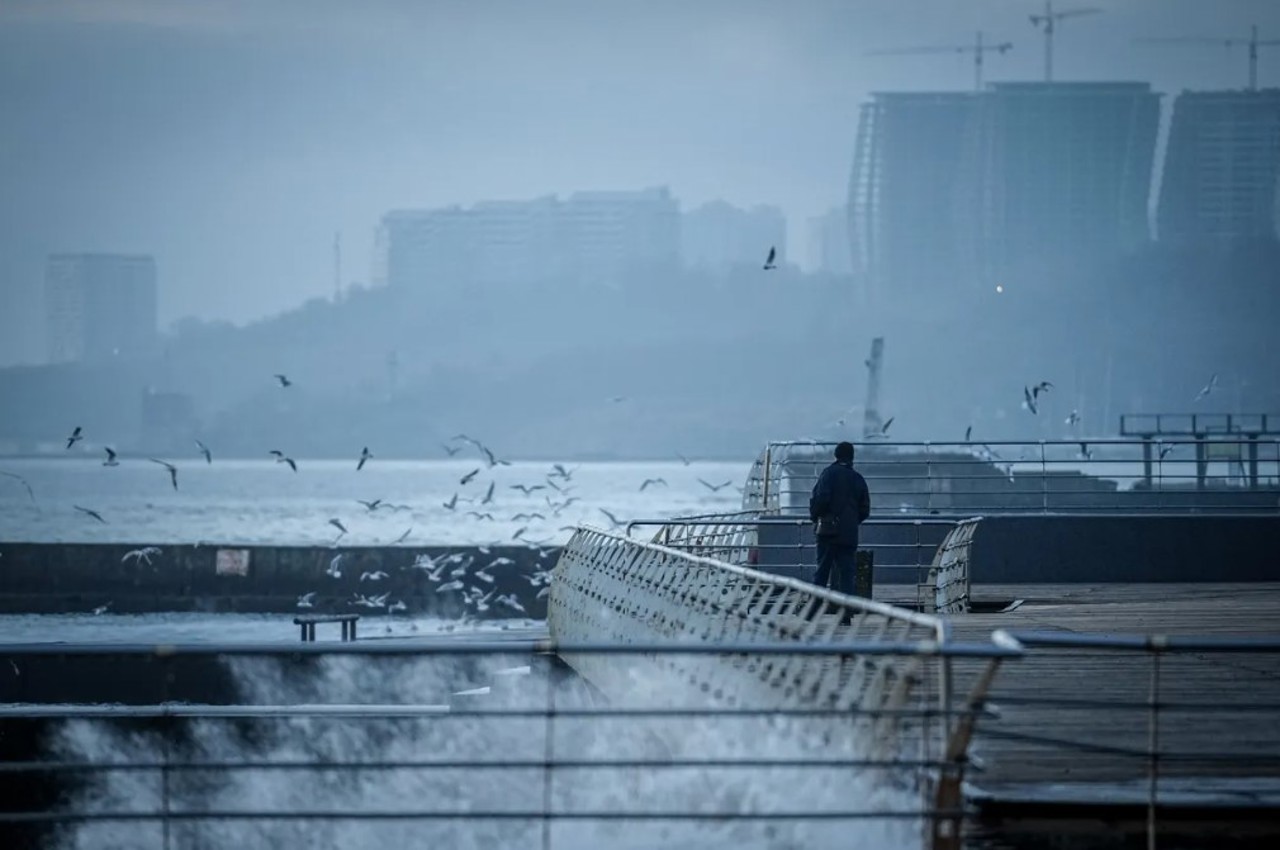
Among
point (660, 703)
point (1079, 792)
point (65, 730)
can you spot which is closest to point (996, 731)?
point (1079, 792)

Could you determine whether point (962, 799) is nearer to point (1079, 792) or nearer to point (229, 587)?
point (1079, 792)

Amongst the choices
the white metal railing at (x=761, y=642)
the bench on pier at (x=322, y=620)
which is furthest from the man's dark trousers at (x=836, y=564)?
the bench on pier at (x=322, y=620)

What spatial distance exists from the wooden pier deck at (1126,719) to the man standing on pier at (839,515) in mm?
1401

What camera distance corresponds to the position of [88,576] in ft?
212

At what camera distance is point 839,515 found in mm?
22703

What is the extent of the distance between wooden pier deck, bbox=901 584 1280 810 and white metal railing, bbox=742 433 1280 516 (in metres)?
4.15

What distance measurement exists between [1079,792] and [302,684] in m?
26.8

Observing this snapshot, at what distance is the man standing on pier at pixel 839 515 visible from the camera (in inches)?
891

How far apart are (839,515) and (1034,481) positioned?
136ft

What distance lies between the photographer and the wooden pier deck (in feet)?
36.5

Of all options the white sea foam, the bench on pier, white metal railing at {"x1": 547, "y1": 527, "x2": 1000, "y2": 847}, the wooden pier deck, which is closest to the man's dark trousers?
white metal railing at {"x1": 547, "y1": 527, "x2": 1000, "y2": 847}

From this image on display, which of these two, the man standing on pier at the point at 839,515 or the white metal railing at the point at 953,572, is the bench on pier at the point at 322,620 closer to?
the white metal railing at the point at 953,572

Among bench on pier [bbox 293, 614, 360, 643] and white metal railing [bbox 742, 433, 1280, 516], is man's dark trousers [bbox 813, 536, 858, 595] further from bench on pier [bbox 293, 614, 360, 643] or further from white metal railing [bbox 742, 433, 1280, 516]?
bench on pier [bbox 293, 614, 360, 643]

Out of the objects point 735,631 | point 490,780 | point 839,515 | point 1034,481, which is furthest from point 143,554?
point 735,631
